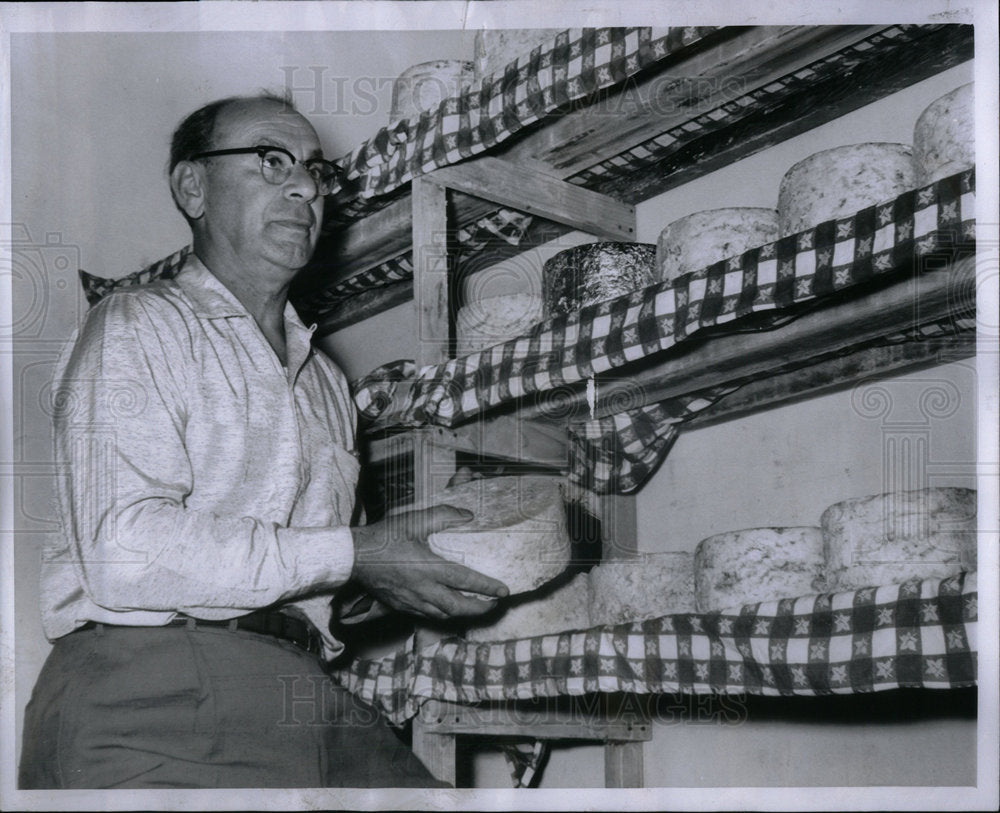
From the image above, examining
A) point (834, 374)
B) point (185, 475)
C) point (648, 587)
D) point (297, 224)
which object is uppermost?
point (297, 224)

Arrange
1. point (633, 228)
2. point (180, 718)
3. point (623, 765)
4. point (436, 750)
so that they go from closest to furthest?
point (180, 718), point (436, 750), point (623, 765), point (633, 228)

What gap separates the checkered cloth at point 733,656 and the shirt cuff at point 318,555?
15cm

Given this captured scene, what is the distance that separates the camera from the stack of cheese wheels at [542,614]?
1.82 meters

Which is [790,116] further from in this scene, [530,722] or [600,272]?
[530,722]

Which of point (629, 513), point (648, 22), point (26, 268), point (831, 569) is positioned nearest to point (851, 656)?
point (831, 569)

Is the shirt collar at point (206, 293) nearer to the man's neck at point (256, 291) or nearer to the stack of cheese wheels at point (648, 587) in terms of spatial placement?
the man's neck at point (256, 291)

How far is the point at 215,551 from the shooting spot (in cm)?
162

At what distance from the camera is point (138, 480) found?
5.34 feet

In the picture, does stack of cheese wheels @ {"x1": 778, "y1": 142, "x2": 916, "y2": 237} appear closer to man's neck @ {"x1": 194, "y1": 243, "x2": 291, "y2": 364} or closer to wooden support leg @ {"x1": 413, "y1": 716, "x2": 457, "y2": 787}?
man's neck @ {"x1": 194, "y1": 243, "x2": 291, "y2": 364}

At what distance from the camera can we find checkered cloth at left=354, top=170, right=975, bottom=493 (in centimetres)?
137

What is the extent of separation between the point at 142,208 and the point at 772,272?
889 mm

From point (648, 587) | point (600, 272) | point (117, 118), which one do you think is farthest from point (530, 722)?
point (117, 118)

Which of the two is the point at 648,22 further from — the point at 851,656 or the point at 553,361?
the point at 851,656

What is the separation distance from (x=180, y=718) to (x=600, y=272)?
77cm
